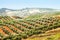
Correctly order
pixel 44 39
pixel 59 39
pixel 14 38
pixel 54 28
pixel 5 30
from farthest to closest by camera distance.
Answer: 1. pixel 5 30
2. pixel 54 28
3. pixel 14 38
4. pixel 44 39
5. pixel 59 39

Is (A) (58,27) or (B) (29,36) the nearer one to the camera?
(B) (29,36)

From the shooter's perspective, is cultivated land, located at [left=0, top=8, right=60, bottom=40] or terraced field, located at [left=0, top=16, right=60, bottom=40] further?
terraced field, located at [left=0, top=16, right=60, bottom=40]

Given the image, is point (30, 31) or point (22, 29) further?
point (22, 29)

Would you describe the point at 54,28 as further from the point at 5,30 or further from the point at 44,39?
the point at 5,30

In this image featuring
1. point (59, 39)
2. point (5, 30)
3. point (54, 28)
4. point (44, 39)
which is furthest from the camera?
point (5, 30)

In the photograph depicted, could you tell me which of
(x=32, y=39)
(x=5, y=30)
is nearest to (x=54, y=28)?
(x=32, y=39)

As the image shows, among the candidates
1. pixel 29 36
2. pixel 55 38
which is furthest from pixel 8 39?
pixel 55 38

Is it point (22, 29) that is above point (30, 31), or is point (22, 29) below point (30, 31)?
below

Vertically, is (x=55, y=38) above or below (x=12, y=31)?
above

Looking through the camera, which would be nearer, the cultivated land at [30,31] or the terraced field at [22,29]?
the cultivated land at [30,31]
